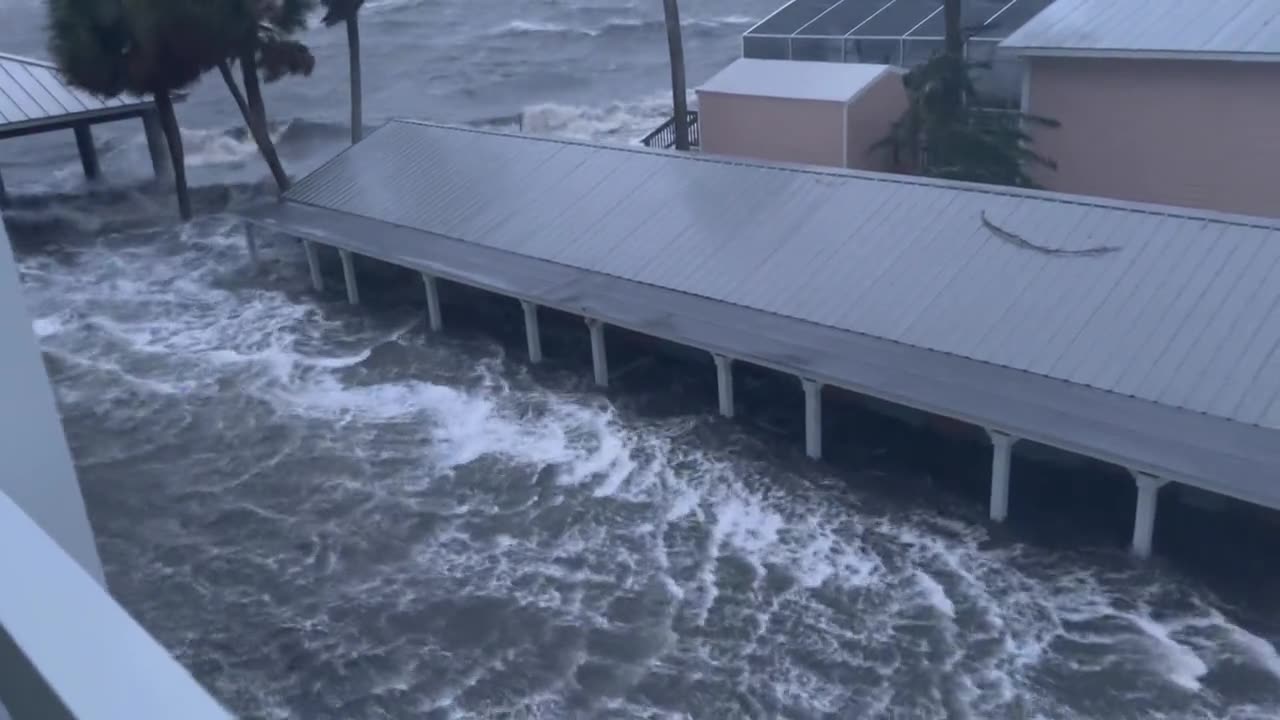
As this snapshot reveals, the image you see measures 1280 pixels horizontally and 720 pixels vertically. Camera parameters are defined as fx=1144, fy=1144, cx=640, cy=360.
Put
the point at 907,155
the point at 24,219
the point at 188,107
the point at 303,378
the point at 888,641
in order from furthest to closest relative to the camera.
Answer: the point at 188,107
the point at 24,219
the point at 907,155
the point at 303,378
the point at 888,641

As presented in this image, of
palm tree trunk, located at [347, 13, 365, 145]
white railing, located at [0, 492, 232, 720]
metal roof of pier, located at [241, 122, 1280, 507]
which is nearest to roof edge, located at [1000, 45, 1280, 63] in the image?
metal roof of pier, located at [241, 122, 1280, 507]

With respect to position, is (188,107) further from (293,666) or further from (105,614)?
(105,614)

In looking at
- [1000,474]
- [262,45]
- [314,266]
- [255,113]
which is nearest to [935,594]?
[1000,474]

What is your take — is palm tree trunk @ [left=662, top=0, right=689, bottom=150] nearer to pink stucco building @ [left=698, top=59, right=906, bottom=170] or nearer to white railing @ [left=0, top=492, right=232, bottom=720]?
pink stucco building @ [left=698, top=59, right=906, bottom=170]

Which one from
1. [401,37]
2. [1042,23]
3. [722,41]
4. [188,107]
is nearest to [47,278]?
[1042,23]

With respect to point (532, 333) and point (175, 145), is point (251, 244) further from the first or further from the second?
point (532, 333)
